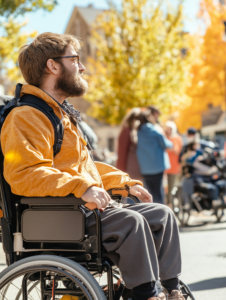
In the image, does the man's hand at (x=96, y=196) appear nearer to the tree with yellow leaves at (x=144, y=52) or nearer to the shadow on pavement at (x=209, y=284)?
the shadow on pavement at (x=209, y=284)

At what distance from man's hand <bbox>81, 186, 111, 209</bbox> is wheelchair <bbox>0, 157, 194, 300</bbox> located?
4 cm

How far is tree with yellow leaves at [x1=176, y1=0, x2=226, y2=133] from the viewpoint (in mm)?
21875

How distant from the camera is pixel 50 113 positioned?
2584 mm

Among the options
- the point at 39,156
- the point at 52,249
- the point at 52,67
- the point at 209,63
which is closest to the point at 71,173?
the point at 39,156

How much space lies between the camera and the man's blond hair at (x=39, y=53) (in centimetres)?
273

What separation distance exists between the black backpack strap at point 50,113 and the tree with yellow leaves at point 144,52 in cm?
1768

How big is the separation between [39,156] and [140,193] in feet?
2.59

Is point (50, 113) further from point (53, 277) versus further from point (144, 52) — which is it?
point (144, 52)

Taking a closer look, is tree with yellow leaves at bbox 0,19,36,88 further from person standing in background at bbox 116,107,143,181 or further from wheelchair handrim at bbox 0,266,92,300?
wheelchair handrim at bbox 0,266,92,300

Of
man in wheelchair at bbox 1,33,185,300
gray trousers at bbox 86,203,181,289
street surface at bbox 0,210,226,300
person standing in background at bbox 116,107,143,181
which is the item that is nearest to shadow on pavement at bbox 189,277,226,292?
street surface at bbox 0,210,226,300

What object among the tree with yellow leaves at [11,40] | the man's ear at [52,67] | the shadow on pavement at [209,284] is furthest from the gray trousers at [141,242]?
the tree with yellow leaves at [11,40]

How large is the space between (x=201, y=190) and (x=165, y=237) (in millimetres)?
5406

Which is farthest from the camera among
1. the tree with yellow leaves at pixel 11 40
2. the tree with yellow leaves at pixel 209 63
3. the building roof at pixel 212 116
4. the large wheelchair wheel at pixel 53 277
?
the building roof at pixel 212 116

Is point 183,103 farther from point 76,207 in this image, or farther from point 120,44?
point 76,207
